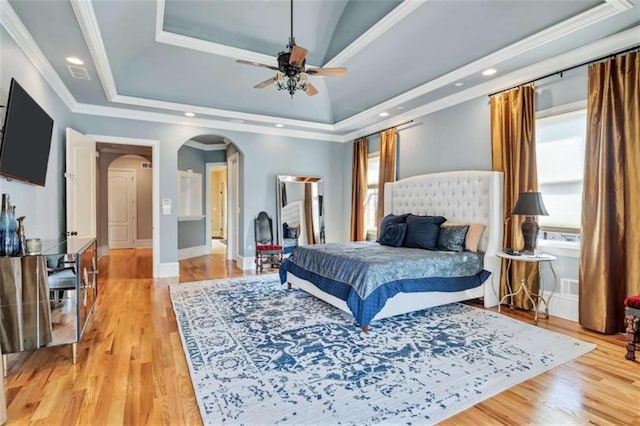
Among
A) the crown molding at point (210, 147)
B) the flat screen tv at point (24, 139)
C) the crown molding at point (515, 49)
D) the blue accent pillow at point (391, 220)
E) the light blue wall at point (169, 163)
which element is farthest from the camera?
the crown molding at point (210, 147)

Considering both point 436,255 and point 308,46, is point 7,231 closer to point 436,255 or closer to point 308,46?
point 436,255

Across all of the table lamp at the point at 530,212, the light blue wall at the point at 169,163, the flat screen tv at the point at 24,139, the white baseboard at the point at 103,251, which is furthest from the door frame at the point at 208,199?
the table lamp at the point at 530,212

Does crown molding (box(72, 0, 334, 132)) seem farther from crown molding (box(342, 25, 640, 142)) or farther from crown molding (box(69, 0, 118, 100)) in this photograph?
crown molding (box(342, 25, 640, 142))

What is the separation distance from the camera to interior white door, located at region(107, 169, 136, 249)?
944 cm

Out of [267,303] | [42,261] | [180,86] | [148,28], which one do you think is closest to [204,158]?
[180,86]

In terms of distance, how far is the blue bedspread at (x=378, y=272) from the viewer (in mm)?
3262

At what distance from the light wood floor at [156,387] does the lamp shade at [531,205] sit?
45.8 inches

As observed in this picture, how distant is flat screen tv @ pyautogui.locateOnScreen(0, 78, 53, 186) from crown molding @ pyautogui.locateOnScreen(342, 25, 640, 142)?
4.78m

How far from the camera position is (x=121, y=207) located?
31.4ft

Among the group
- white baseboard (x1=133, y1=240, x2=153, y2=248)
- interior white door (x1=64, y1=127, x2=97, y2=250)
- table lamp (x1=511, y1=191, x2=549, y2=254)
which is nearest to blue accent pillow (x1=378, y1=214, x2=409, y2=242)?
table lamp (x1=511, y1=191, x2=549, y2=254)

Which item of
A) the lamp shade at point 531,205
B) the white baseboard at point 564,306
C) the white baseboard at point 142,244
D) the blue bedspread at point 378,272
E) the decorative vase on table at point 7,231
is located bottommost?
the white baseboard at point 564,306

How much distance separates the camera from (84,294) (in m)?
3.06

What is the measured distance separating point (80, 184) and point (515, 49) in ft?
18.7

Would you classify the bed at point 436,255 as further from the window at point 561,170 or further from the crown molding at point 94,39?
the crown molding at point 94,39
